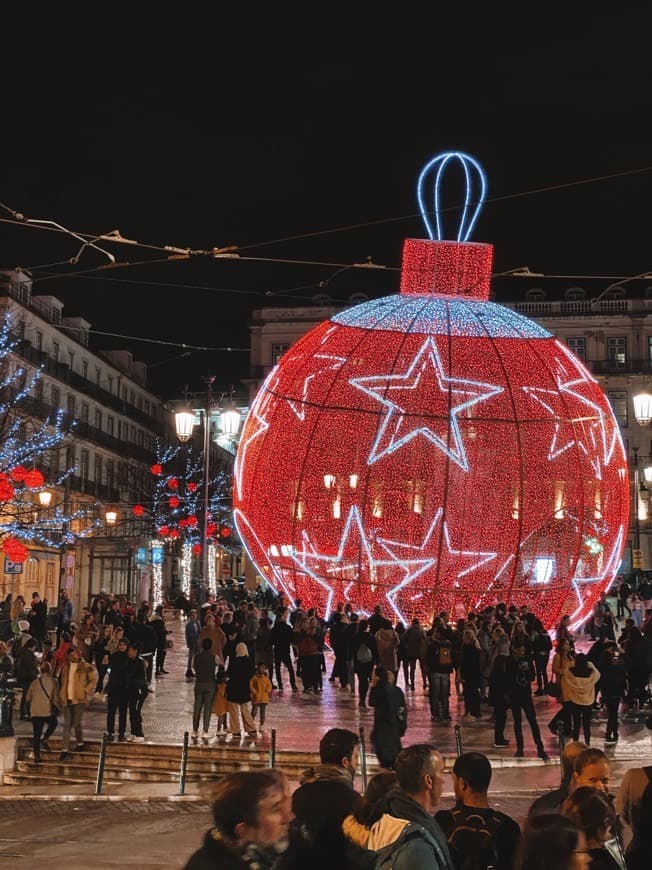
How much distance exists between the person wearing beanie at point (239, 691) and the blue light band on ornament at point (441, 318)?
9.35m

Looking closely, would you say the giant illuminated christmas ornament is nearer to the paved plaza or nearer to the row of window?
the paved plaza

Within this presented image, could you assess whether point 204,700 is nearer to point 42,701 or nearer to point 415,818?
point 42,701

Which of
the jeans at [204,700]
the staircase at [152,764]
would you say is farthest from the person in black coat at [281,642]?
the staircase at [152,764]

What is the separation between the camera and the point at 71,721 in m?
15.9

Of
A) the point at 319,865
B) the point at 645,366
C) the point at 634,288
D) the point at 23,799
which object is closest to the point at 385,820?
the point at 319,865

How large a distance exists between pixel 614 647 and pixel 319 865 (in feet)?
41.9

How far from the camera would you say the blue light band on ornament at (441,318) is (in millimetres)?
23469

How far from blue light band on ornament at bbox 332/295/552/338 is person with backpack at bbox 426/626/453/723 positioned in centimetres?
761

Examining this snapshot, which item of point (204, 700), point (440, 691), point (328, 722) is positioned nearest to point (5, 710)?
point (204, 700)

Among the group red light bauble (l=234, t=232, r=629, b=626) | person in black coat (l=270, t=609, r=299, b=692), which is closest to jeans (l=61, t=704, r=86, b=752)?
person in black coat (l=270, t=609, r=299, b=692)

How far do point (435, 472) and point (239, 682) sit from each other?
24.8 ft

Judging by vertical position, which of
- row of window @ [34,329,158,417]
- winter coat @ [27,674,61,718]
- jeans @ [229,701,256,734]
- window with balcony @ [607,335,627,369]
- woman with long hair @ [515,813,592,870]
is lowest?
jeans @ [229,701,256,734]

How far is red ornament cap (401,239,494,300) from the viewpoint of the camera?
80.2 feet

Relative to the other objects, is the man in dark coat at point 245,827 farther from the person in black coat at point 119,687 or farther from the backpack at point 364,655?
the backpack at point 364,655
